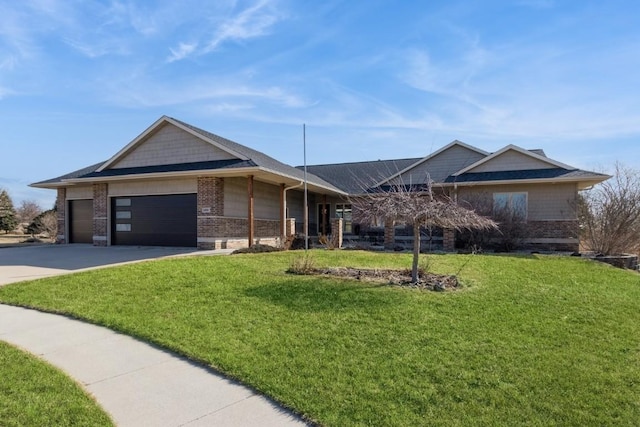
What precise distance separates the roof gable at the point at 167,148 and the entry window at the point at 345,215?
35.6 feet

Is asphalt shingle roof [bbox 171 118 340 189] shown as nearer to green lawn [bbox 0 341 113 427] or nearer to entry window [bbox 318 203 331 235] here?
entry window [bbox 318 203 331 235]

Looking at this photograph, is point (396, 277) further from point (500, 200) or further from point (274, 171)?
point (500, 200)

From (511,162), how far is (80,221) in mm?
21552

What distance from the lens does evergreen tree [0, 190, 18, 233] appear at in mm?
35194

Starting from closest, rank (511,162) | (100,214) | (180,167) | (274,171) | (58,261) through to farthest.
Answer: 1. (58,261)
2. (274,171)
3. (180,167)
4. (100,214)
5. (511,162)

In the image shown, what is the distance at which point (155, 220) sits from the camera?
18.0 meters

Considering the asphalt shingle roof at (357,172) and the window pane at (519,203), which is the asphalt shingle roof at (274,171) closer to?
the asphalt shingle roof at (357,172)

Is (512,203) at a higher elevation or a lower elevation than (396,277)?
higher

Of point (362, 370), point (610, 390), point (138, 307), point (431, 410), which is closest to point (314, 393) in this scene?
point (362, 370)

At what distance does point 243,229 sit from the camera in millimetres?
18234

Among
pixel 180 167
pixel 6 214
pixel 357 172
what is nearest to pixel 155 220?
pixel 180 167

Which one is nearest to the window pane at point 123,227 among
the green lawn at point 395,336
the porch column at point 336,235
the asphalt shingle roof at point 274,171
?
the asphalt shingle roof at point 274,171

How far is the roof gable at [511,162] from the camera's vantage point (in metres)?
18.6

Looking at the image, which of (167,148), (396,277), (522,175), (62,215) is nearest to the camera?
(396,277)
